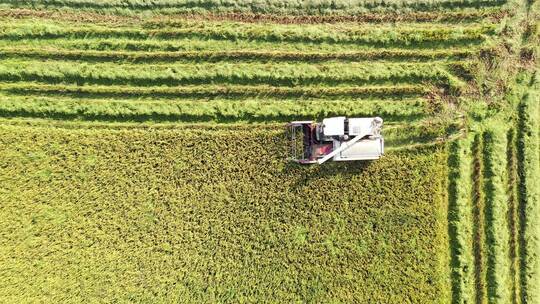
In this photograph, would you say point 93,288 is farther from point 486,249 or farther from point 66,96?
point 486,249

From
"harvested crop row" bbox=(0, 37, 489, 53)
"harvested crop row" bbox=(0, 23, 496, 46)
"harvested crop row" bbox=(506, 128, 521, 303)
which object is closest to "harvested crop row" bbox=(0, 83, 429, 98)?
"harvested crop row" bbox=(0, 37, 489, 53)

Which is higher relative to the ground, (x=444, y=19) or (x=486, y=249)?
(x=444, y=19)

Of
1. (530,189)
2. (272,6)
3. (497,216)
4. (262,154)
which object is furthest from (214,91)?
(530,189)

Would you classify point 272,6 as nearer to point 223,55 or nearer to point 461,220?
point 223,55

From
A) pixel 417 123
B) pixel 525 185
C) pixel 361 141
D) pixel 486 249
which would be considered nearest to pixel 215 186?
pixel 361 141

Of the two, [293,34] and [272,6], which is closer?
[293,34]

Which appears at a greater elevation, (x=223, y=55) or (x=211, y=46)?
(x=211, y=46)
